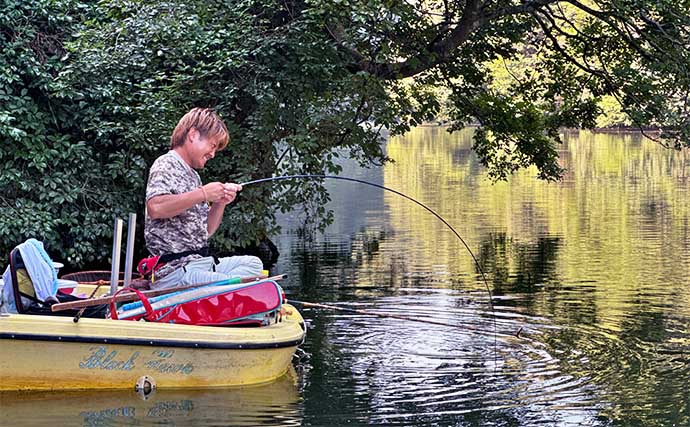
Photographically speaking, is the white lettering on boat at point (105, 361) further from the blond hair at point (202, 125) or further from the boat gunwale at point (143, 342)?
the blond hair at point (202, 125)

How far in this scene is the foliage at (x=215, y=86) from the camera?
1184 cm

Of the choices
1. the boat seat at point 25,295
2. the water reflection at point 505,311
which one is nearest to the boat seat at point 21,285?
the boat seat at point 25,295

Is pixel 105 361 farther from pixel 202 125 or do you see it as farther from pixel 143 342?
pixel 202 125

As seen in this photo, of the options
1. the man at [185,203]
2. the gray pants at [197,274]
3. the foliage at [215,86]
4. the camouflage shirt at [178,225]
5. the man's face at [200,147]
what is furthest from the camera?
the foliage at [215,86]

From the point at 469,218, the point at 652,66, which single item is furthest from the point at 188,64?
the point at 469,218

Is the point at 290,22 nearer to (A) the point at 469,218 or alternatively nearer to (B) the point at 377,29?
(B) the point at 377,29

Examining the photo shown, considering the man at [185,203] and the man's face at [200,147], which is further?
the man's face at [200,147]

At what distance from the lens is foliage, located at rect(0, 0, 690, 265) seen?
38.9ft

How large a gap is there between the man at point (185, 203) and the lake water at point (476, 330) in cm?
76

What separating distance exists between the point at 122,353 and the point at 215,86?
6.01 metres

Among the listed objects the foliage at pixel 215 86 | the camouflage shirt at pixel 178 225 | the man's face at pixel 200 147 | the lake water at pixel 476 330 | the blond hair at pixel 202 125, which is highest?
the foliage at pixel 215 86

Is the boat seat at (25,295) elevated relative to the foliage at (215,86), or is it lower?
lower

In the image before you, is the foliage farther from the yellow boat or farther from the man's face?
the yellow boat

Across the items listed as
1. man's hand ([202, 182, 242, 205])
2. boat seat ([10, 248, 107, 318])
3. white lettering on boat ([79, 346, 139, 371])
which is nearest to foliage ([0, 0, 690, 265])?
man's hand ([202, 182, 242, 205])
